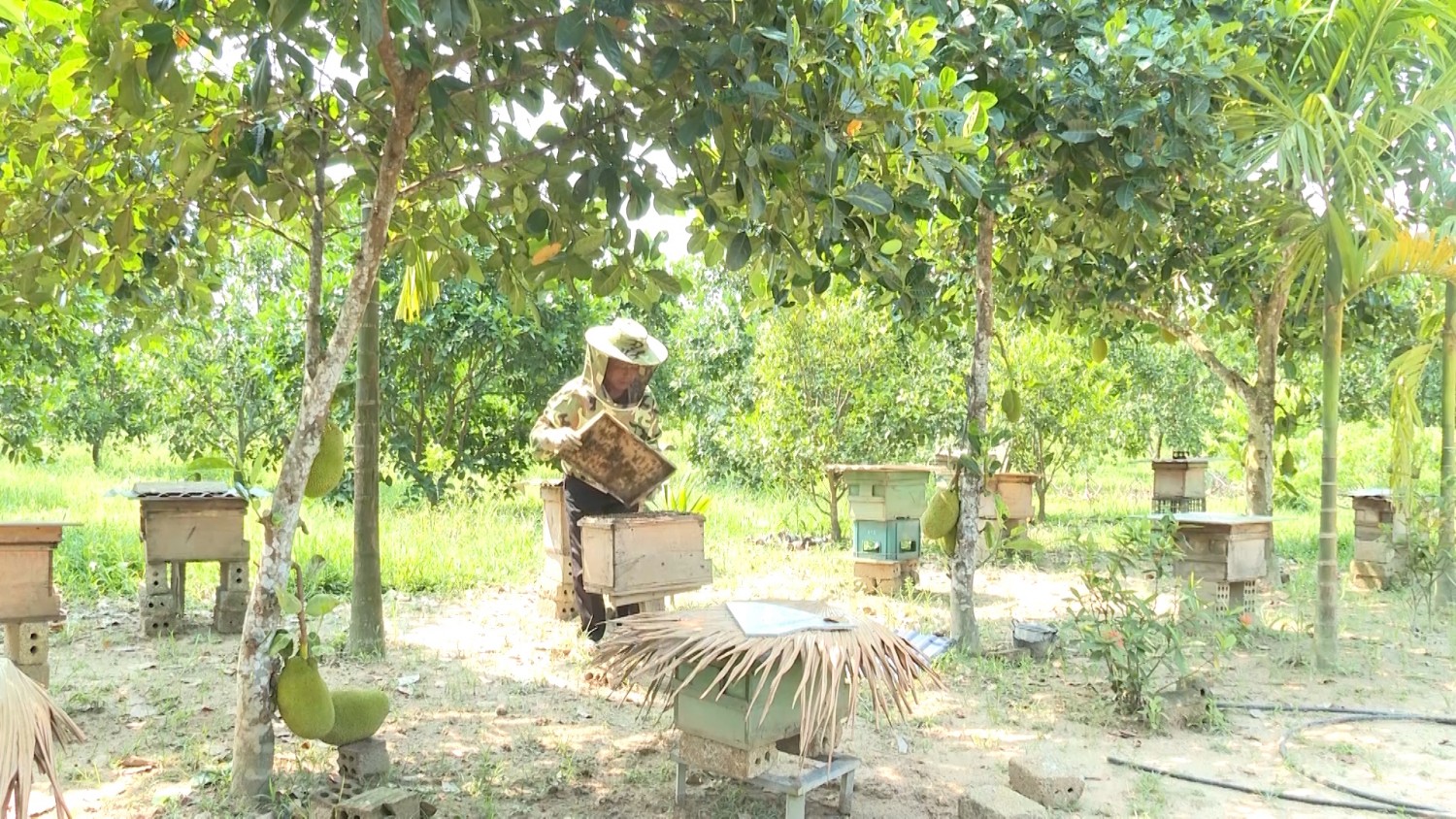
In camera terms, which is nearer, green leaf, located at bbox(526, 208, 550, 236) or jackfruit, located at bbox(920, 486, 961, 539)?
green leaf, located at bbox(526, 208, 550, 236)

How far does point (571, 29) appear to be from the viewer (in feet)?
7.46

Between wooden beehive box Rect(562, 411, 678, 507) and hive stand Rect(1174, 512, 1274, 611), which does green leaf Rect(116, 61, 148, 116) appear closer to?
wooden beehive box Rect(562, 411, 678, 507)

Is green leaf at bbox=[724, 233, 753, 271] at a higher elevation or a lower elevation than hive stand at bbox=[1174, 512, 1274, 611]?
higher

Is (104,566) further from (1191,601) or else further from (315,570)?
(1191,601)

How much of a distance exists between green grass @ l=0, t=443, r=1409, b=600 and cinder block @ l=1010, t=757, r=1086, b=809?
1.56 m

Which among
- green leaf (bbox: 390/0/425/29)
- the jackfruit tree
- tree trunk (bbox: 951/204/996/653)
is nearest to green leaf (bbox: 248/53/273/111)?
the jackfruit tree

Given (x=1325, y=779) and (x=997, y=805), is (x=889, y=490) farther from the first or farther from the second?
(x=997, y=805)

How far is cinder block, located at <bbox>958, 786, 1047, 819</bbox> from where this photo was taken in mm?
3143

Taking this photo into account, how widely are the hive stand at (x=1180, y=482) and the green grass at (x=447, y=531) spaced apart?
548 mm

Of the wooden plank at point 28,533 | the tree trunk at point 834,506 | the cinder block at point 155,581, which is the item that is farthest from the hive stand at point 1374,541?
the wooden plank at point 28,533

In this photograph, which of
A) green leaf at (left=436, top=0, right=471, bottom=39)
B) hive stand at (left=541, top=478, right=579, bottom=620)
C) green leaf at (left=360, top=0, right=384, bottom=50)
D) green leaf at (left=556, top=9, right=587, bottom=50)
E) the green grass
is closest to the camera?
green leaf at (left=360, top=0, right=384, bottom=50)

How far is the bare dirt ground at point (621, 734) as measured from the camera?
349cm

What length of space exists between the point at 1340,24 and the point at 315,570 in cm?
527

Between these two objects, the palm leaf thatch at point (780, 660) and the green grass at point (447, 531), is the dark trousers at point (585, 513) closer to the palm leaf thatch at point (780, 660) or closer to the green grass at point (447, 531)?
the green grass at point (447, 531)
